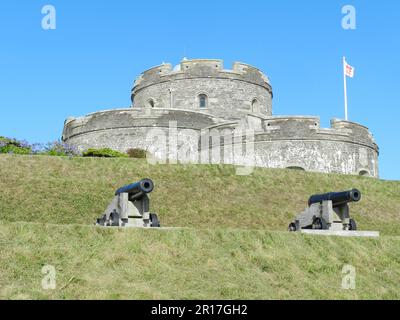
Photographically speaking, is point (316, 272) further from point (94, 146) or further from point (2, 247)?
point (94, 146)

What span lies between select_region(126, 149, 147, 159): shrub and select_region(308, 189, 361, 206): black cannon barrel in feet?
47.1

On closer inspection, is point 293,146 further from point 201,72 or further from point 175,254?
point 175,254

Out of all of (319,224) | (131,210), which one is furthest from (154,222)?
(319,224)

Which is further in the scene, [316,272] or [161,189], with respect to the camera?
[161,189]

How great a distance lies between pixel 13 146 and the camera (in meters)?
28.9

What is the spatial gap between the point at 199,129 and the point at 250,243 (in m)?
19.9

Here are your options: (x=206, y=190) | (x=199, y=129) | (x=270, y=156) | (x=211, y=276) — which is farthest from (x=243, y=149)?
(x=211, y=276)

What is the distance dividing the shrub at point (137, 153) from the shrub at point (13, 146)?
4942mm

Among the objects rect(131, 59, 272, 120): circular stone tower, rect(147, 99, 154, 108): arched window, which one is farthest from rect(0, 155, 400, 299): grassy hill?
rect(147, 99, 154, 108): arched window

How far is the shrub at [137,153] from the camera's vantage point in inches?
1212

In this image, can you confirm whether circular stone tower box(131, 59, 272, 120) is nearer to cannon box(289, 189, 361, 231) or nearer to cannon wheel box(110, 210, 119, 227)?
cannon box(289, 189, 361, 231)

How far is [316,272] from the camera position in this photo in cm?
1300

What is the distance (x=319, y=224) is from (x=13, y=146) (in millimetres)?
17014

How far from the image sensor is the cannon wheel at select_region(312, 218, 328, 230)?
17125 millimetres
